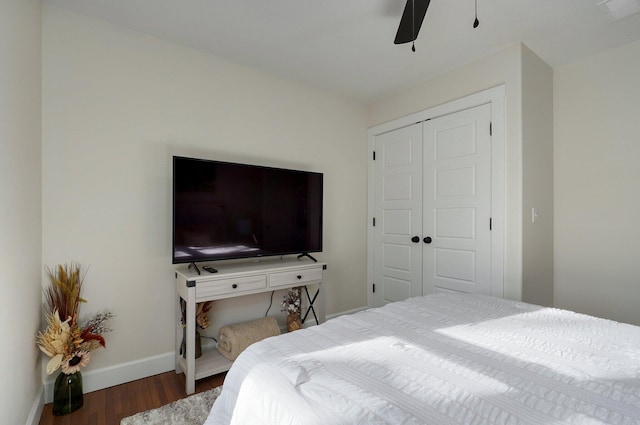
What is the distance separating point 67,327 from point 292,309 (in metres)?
1.67

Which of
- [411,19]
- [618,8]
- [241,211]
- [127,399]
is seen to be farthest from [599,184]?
[127,399]

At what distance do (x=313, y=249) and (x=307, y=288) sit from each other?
1.51 feet

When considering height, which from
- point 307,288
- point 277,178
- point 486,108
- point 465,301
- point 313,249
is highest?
point 486,108

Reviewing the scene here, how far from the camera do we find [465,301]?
1.95 m

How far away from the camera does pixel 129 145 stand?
2.32m

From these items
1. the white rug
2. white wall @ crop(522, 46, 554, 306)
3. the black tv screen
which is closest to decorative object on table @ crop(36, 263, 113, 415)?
the white rug

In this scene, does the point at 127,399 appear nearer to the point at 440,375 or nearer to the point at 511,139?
the point at 440,375

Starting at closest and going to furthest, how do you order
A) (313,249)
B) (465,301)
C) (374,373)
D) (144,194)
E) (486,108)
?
(374,373)
(465,301)
(144,194)
(486,108)
(313,249)

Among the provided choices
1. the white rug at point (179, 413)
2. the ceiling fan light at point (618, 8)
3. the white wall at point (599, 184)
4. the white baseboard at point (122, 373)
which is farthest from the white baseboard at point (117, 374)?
the ceiling fan light at point (618, 8)

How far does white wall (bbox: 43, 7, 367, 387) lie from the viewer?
208cm

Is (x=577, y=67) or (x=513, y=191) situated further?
(x=577, y=67)

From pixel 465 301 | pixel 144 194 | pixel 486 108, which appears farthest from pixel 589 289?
pixel 144 194

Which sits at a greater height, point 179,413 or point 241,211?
point 241,211

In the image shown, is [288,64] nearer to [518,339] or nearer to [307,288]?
[307,288]
